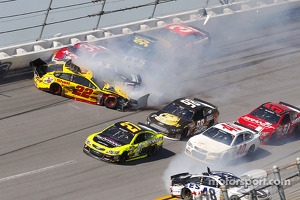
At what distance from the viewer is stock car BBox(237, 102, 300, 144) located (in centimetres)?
2969

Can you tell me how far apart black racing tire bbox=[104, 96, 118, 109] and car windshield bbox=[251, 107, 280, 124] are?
221 inches

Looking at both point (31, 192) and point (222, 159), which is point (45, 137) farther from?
point (222, 159)

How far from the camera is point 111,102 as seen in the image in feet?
103

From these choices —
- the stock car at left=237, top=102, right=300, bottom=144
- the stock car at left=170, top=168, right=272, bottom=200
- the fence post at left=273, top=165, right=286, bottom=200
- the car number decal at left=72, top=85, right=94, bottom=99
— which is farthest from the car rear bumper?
the fence post at left=273, top=165, right=286, bottom=200

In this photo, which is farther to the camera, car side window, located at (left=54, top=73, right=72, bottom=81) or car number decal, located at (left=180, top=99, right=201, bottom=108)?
car side window, located at (left=54, top=73, right=72, bottom=81)

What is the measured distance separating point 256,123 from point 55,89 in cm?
846

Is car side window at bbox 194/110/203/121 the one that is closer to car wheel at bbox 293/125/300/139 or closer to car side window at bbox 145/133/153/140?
car side window at bbox 145/133/153/140

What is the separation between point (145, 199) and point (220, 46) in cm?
1810

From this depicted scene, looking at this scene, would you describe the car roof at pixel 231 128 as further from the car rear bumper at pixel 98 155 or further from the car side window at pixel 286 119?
the car rear bumper at pixel 98 155

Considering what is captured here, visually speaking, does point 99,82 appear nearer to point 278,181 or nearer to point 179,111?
point 179,111

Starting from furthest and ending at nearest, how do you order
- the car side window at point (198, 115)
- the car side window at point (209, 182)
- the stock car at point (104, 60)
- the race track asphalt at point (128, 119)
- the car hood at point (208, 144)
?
the stock car at point (104, 60), the car side window at point (198, 115), the car hood at point (208, 144), the race track asphalt at point (128, 119), the car side window at point (209, 182)

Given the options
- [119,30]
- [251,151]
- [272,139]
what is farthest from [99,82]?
[119,30]

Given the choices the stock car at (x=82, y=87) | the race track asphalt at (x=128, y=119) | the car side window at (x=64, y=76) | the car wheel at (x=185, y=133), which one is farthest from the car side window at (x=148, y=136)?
the car side window at (x=64, y=76)

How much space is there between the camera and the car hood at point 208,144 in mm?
27203
